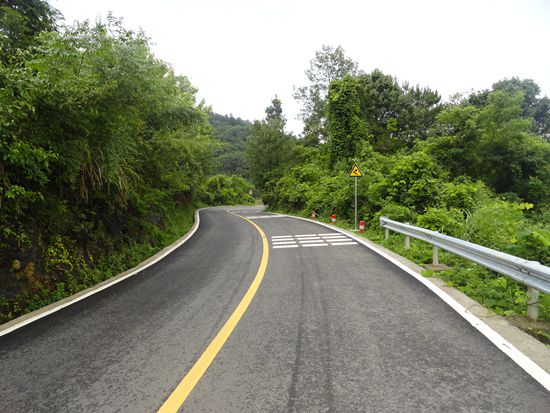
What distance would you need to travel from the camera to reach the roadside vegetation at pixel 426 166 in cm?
719

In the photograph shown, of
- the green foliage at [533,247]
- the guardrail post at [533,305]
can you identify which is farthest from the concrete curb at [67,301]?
the green foliage at [533,247]

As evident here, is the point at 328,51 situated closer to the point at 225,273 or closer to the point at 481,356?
the point at 225,273

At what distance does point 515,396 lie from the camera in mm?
2477

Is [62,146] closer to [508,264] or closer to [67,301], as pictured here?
[67,301]

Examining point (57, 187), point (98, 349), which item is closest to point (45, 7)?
point (57, 187)

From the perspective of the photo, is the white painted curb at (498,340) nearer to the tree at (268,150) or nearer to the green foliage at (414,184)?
the green foliage at (414,184)

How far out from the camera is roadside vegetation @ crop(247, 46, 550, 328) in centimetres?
719

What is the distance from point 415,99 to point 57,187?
117 feet

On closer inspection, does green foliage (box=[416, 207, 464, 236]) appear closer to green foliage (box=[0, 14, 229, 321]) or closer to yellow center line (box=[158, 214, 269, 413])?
yellow center line (box=[158, 214, 269, 413])

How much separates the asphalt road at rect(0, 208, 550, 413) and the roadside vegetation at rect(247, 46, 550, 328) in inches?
57.3

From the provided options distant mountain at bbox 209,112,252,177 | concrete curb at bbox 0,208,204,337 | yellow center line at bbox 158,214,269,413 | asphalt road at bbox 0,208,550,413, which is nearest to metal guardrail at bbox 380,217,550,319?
asphalt road at bbox 0,208,550,413

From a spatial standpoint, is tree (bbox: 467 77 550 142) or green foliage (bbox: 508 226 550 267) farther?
tree (bbox: 467 77 550 142)

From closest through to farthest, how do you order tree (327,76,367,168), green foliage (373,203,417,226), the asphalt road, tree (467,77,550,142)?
1. the asphalt road
2. green foliage (373,203,417,226)
3. tree (327,76,367,168)
4. tree (467,77,550,142)

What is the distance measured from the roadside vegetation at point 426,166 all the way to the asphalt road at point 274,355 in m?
1.45
